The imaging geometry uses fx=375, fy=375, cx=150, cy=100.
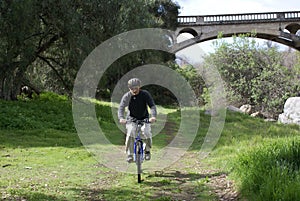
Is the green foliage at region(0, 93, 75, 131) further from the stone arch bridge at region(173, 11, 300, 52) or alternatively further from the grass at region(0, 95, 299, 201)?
the stone arch bridge at region(173, 11, 300, 52)

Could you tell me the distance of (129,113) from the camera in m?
7.17

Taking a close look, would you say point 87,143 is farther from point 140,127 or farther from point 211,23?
point 211,23

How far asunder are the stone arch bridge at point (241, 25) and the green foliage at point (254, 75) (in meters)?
16.1

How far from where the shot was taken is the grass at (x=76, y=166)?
20.2ft

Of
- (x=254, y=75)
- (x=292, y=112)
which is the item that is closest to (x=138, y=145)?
(x=292, y=112)

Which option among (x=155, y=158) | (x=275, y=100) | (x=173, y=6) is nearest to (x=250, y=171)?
(x=155, y=158)

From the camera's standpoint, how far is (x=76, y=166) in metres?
8.56

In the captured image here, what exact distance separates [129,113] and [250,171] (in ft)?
8.19

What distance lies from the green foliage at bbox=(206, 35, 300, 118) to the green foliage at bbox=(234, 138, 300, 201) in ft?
52.2

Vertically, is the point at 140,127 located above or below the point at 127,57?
below

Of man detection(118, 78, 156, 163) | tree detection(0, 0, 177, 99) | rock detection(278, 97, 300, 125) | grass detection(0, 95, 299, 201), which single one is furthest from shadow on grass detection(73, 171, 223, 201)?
rock detection(278, 97, 300, 125)

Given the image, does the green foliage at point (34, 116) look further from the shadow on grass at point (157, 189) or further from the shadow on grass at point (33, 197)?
the shadow on grass at point (33, 197)

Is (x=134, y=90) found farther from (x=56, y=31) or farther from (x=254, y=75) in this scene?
(x=254, y=75)

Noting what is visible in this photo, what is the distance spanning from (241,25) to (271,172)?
119 ft
